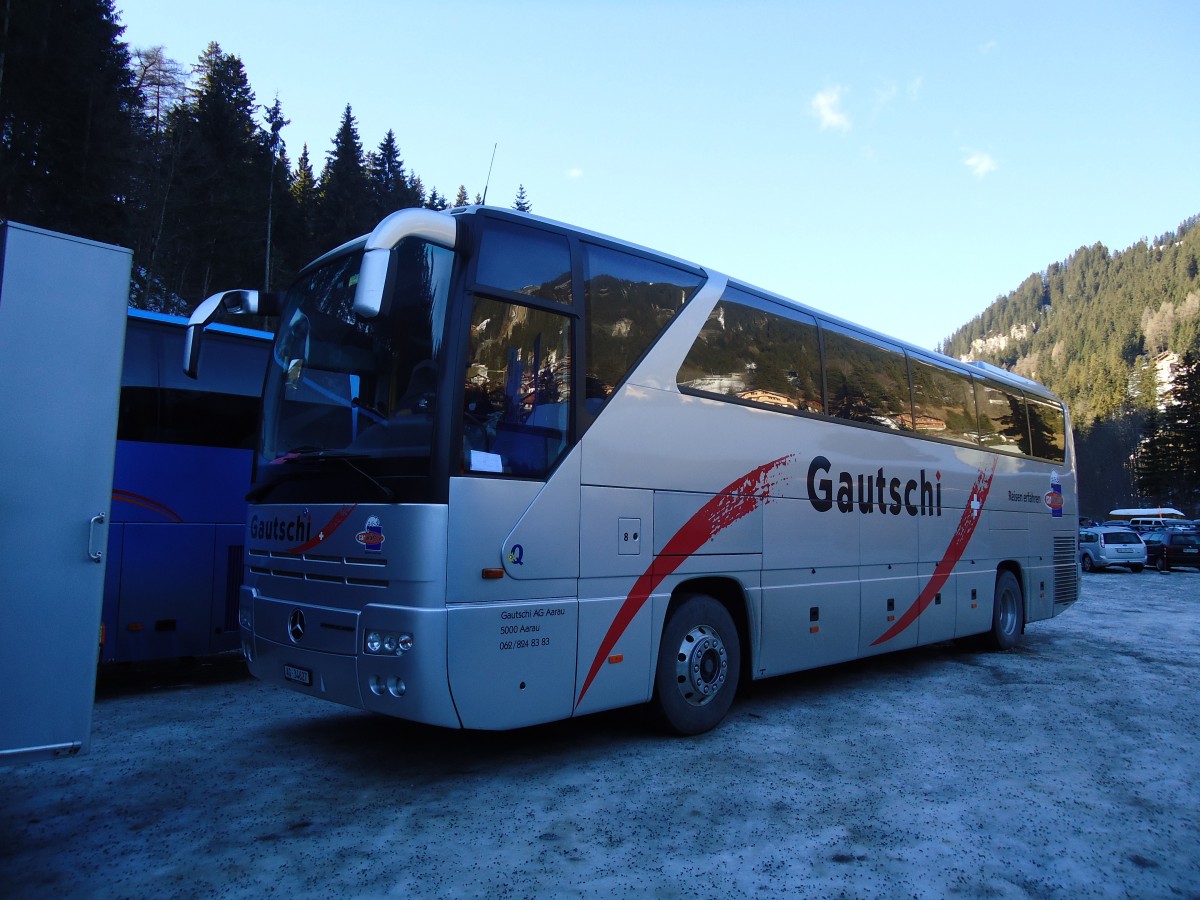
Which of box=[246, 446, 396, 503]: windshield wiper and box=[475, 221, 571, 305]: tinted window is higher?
box=[475, 221, 571, 305]: tinted window

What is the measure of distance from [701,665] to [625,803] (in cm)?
175

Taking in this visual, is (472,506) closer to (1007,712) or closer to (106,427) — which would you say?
(106,427)

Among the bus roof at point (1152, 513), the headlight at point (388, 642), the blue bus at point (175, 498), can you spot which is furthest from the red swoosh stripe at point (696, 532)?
the bus roof at point (1152, 513)

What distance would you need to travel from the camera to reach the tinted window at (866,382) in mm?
8188

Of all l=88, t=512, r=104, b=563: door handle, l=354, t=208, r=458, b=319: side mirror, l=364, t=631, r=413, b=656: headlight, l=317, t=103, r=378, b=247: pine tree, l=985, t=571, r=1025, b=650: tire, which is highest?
l=317, t=103, r=378, b=247: pine tree

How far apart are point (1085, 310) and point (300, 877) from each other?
8409 inches

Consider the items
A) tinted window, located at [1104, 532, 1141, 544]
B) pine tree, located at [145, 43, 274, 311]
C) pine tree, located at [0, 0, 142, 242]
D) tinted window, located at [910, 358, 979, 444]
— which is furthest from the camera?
pine tree, located at [145, 43, 274, 311]

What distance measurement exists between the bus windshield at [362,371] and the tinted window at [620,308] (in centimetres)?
120

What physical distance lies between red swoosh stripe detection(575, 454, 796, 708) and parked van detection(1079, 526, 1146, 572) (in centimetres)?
2803

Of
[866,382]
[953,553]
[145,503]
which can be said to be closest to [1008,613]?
[953,553]

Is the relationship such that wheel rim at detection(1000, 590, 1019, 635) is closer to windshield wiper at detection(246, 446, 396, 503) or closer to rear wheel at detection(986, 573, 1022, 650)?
rear wheel at detection(986, 573, 1022, 650)

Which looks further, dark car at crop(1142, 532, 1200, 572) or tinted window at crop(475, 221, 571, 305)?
dark car at crop(1142, 532, 1200, 572)

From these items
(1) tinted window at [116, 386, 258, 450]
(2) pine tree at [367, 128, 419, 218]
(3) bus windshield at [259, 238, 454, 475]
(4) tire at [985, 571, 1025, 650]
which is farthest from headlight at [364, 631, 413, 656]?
(2) pine tree at [367, 128, 419, 218]

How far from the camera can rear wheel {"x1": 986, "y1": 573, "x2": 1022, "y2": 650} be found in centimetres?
1105
